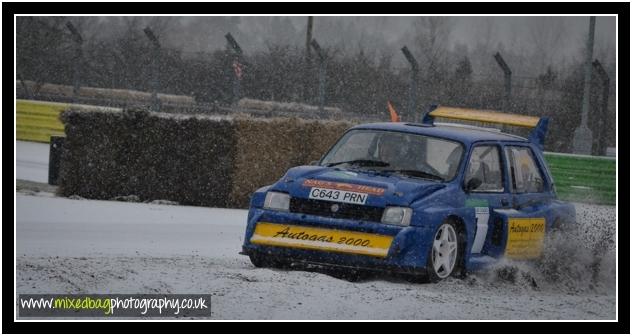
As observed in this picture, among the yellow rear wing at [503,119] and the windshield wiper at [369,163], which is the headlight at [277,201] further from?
the yellow rear wing at [503,119]

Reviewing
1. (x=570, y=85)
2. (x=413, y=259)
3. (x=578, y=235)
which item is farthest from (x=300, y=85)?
(x=413, y=259)

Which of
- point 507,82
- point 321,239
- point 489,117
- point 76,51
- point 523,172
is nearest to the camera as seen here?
point 321,239

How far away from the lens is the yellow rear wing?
11703mm


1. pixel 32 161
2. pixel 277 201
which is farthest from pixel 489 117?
pixel 32 161

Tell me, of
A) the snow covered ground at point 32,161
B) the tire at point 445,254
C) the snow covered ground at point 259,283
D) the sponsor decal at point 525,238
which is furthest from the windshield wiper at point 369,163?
the snow covered ground at point 32,161

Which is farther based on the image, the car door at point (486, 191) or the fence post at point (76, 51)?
the fence post at point (76, 51)

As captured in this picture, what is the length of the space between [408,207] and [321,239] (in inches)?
29.8

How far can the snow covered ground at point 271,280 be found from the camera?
846 cm

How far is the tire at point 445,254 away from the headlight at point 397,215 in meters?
0.29

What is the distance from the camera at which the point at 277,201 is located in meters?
9.63

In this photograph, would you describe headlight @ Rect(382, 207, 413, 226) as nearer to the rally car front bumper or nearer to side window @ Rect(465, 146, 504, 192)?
the rally car front bumper

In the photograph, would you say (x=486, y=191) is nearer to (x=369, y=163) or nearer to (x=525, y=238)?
(x=525, y=238)

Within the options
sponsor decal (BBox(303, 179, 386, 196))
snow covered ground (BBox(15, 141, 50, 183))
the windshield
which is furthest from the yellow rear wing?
snow covered ground (BBox(15, 141, 50, 183))

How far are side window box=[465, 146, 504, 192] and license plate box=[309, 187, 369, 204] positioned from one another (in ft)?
4.05
